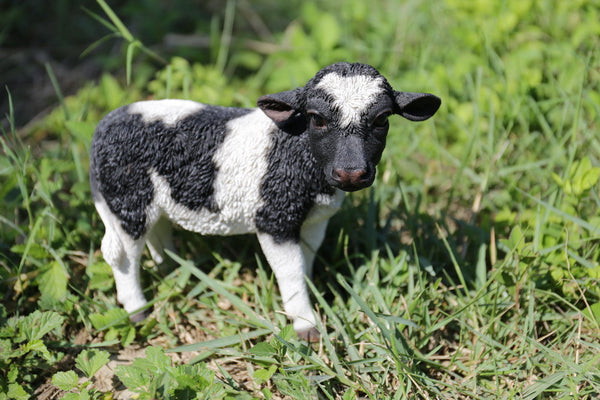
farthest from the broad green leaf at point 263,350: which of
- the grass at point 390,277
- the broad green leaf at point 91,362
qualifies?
the broad green leaf at point 91,362

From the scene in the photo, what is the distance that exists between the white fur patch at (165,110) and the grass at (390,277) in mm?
627

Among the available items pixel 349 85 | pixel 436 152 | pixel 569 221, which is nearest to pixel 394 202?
pixel 436 152

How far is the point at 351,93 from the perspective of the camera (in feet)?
6.40

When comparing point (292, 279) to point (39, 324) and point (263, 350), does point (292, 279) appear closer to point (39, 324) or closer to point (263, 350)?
point (263, 350)

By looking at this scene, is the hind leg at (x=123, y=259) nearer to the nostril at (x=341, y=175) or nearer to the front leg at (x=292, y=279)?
the front leg at (x=292, y=279)

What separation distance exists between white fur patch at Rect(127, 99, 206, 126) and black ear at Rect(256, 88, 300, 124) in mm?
376

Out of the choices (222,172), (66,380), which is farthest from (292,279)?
(66,380)

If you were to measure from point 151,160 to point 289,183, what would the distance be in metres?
0.58

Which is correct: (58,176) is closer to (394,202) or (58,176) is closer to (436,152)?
(394,202)

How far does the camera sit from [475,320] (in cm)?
242

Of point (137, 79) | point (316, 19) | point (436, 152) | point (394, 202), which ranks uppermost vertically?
point (316, 19)

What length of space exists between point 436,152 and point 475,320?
1360 millimetres

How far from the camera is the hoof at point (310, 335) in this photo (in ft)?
7.89

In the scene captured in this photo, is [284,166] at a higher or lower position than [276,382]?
higher
